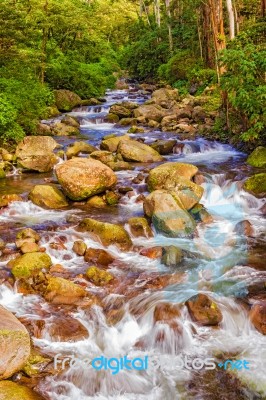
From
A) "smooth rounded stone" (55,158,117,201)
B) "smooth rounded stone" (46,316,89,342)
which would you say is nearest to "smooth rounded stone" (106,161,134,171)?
"smooth rounded stone" (55,158,117,201)

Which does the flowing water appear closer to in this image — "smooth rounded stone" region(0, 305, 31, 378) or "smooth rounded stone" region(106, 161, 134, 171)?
"smooth rounded stone" region(0, 305, 31, 378)

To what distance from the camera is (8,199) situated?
1021 cm

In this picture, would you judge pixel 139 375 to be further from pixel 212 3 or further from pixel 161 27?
pixel 161 27

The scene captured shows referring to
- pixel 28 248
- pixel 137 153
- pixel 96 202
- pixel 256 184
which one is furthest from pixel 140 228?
pixel 137 153

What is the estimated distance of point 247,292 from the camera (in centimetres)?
673

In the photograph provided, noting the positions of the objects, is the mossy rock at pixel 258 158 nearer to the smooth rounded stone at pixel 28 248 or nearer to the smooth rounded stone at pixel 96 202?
the smooth rounded stone at pixel 96 202

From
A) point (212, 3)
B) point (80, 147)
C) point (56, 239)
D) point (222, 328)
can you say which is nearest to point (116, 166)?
point (80, 147)

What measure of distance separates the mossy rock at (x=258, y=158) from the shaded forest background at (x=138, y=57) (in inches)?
17.2

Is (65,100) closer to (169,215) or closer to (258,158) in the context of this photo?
(258,158)

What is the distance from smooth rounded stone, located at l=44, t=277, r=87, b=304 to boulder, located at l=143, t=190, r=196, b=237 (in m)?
2.73

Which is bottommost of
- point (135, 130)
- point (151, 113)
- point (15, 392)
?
point (15, 392)

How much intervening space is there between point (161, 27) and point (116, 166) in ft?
87.9

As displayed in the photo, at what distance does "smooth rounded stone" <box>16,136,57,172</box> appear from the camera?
12.7 m

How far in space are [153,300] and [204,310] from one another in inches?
34.0
